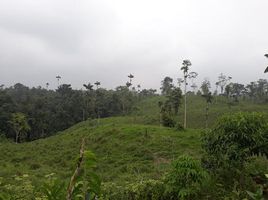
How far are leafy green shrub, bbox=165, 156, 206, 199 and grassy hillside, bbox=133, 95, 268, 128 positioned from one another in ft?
131

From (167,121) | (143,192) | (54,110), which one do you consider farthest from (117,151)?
(54,110)

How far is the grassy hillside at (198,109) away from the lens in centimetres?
7069

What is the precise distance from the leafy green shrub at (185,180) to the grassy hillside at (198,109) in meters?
40.0

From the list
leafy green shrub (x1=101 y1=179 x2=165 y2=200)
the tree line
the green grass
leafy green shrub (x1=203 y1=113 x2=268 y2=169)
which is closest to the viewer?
leafy green shrub (x1=101 y1=179 x2=165 y2=200)

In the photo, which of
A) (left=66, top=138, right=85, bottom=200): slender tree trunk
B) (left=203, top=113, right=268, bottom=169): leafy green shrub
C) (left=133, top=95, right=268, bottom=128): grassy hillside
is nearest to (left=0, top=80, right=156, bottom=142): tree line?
(left=133, top=95, right=268, bottom=128): grassy hillside

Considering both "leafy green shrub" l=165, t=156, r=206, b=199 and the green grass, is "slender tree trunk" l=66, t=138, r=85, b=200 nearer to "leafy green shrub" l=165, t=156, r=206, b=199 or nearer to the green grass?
"leafy green shrub" l=165, t=156, r=206, b=199

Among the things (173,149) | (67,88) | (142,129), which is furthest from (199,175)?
(67,88)

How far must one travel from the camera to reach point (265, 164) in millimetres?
13297

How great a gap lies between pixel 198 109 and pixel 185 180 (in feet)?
246

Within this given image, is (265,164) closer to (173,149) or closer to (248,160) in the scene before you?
(248,160)

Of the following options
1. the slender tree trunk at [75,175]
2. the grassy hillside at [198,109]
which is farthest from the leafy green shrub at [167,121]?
the slender tree trunk at [75,175]

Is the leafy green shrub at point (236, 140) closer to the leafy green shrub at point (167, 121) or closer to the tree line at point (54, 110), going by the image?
the leafy green shrub at point (167, 121)

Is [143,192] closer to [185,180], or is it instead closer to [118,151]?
[185,180]

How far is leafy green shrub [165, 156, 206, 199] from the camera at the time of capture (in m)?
11.4
